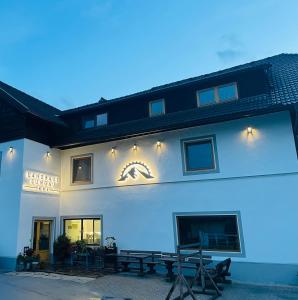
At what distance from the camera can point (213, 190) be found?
9.56m

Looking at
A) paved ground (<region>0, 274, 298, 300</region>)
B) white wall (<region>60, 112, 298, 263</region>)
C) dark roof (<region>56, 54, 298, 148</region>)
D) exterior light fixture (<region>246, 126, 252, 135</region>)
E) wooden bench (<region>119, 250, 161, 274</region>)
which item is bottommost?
paved ground (<region>0, 274, 298, 300</region>)

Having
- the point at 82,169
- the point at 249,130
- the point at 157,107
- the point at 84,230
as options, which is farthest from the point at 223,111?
the point at 84,230

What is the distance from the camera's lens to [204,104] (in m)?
11.1

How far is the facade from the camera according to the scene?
8.70 meters

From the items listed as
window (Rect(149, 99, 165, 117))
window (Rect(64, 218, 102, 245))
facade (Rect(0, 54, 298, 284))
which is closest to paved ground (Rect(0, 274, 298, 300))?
facade (Rect(0, 54, 298, 284))

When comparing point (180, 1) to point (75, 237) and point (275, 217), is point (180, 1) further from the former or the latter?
point (75, 237)

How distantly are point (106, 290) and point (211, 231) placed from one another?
419 centimetres

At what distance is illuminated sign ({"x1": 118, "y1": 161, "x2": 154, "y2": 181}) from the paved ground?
12.9ft

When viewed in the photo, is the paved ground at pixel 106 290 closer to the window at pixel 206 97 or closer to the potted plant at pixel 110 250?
the potted plant at pixel 110 250

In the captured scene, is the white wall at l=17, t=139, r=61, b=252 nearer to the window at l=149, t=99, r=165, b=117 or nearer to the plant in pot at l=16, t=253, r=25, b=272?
the plant in pot at l=16, t=253, r=25, b=272

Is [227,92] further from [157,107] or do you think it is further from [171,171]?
[171,171]

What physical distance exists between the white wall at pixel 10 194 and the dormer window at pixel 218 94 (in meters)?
8.18

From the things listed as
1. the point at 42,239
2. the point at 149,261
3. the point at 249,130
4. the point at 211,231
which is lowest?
the point at 149,261

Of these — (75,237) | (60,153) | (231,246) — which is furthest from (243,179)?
(60,153)
